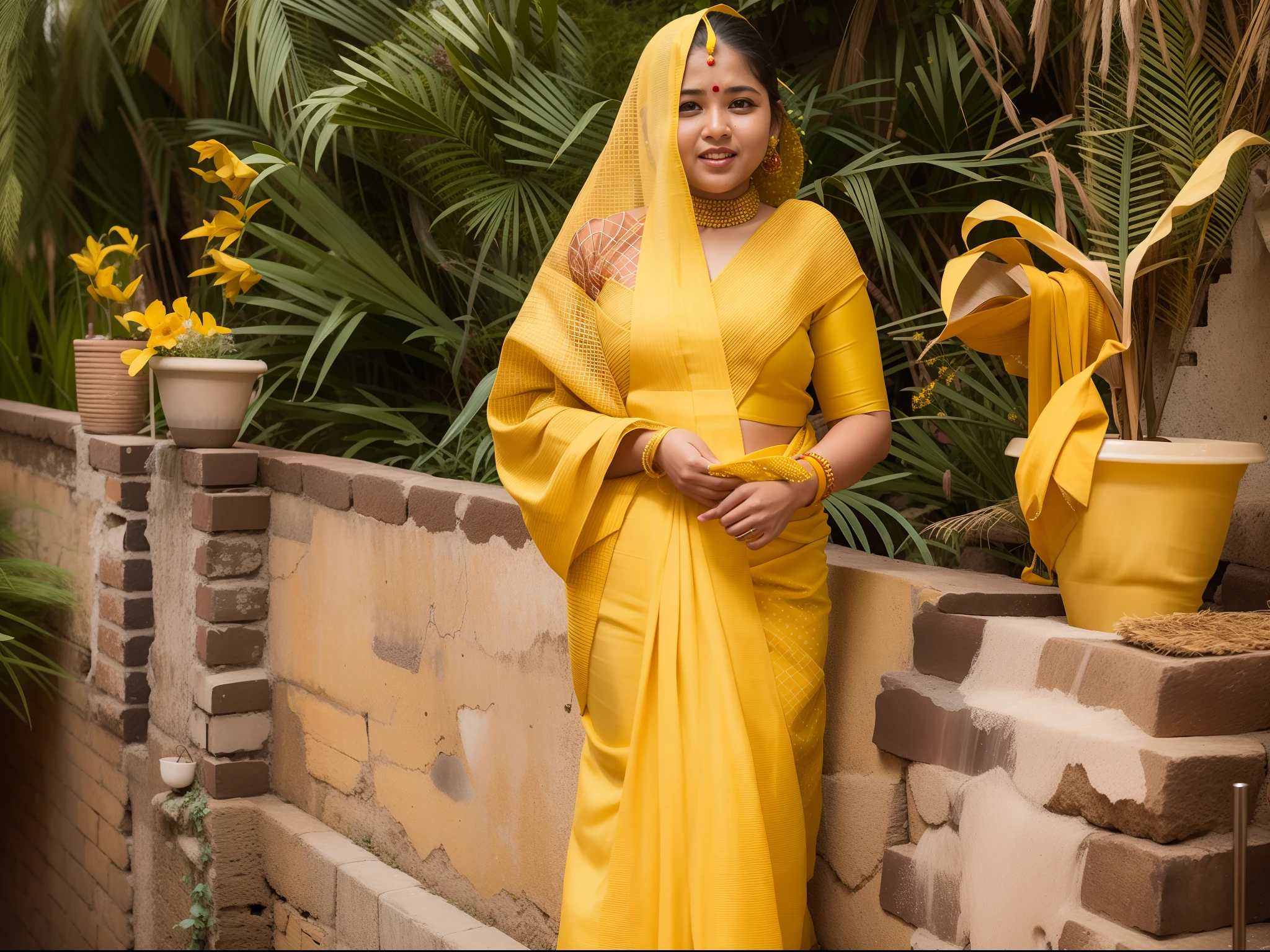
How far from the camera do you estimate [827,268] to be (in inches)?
75.7

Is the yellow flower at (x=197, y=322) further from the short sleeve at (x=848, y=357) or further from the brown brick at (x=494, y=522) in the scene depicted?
the short sleeve at (x=848, y=357)

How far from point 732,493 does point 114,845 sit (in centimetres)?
335

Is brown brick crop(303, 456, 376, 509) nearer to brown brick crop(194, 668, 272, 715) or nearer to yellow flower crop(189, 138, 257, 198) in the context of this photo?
brown brick crop(194, 668, 272, 715)

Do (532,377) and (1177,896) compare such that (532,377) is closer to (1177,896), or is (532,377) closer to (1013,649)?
(1013,649)

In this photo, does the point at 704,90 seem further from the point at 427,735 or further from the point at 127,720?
the point at 127,720

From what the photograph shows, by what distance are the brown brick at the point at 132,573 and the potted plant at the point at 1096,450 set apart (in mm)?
2956

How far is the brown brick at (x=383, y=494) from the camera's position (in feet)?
9.95

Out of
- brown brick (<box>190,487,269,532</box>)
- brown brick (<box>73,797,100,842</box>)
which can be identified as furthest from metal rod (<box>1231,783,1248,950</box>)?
brown brick (<box>73,797,100,842</box>)

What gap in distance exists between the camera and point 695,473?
179 cm

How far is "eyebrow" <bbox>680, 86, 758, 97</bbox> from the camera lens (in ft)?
6.11

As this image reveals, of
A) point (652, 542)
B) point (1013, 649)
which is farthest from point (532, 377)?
point (1013, 649)

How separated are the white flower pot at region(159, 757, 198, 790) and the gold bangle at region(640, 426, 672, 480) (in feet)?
7.85

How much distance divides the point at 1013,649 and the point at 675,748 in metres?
0.50

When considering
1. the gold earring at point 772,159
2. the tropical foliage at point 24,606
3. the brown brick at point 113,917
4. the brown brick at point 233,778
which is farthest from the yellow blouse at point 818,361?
the brown brick at point 113,917
